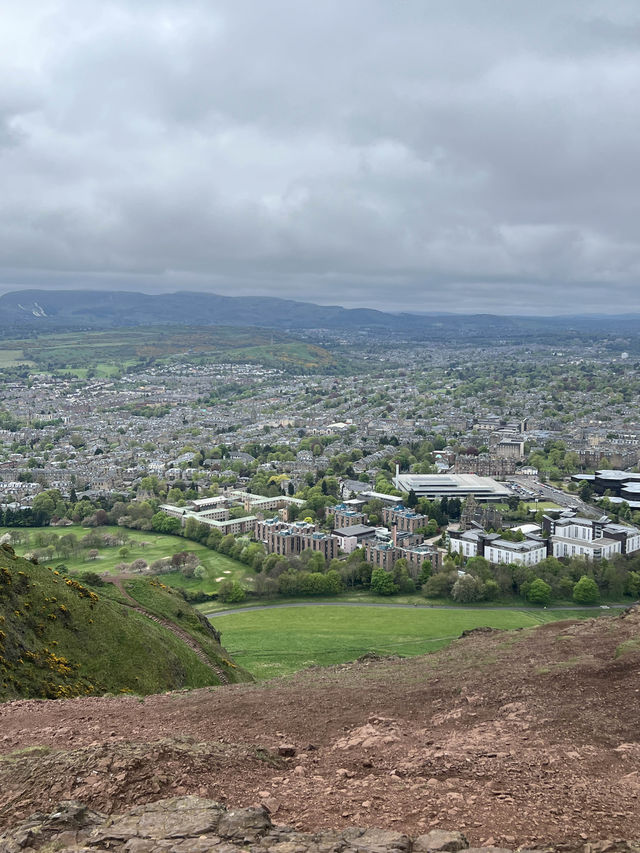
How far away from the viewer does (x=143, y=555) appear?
51.6 m

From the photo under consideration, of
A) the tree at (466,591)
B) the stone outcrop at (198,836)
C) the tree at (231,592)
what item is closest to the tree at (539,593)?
the tree at (466,591)

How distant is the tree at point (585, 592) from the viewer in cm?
4181

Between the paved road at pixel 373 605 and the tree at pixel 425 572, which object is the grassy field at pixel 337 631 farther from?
the tree at pixel 425 572

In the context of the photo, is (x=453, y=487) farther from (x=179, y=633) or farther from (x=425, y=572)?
(x=179, y=633)

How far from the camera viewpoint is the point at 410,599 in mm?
43281

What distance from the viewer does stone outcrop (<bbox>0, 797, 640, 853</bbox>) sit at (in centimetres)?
717

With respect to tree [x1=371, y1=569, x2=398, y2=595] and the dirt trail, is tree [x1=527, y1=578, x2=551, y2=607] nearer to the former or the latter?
tree [x1=371, y1=569, x2=398, y2=595]

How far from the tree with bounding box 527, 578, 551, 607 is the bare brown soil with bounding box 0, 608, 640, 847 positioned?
2623 cm

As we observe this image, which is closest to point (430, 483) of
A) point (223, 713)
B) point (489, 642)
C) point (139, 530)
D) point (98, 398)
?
point (139, 530)

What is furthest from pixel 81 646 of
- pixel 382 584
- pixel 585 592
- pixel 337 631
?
pixel 585 592

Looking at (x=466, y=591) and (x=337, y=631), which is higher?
(x=466, y=591)

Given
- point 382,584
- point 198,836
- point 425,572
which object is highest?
point 198,836

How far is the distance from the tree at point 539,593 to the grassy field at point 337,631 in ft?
5.03

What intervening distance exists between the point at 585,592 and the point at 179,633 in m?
28.3
